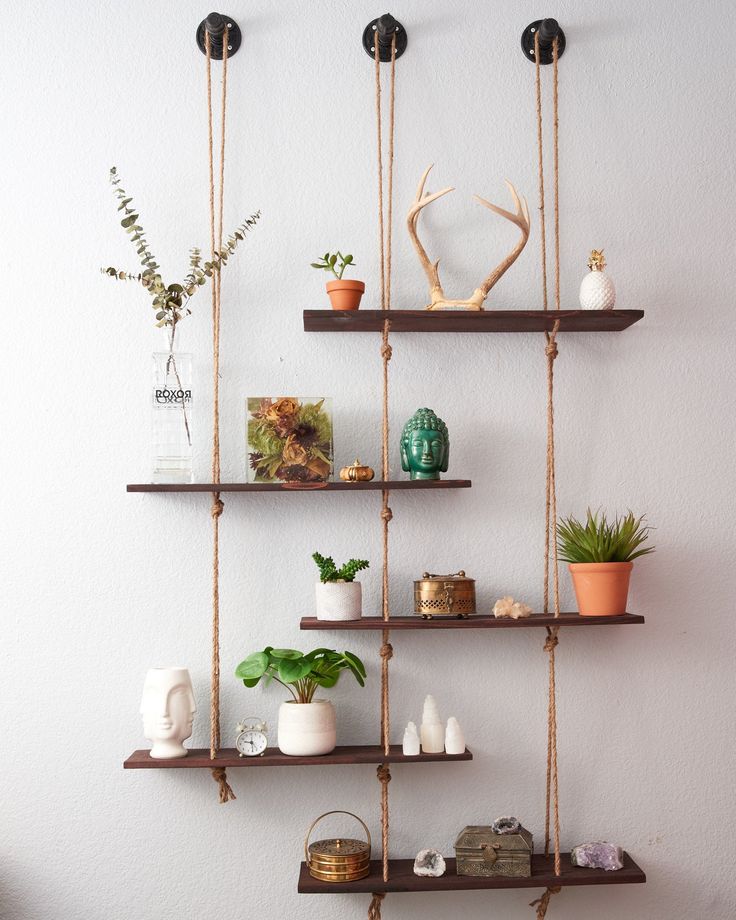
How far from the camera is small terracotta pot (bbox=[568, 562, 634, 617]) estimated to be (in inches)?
77.6

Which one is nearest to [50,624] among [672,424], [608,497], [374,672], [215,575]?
[215,575]

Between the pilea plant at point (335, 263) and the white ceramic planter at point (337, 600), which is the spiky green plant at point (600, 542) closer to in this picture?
the white ceramic planter at point (337, 600)

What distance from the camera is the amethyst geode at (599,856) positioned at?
1994 mm

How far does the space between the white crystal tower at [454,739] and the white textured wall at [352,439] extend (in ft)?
0.36

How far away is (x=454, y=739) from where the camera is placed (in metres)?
1.98

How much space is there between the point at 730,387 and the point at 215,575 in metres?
1.22

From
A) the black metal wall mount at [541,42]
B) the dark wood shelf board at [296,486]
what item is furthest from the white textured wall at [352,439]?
the dark wood shelf board at [296,486]

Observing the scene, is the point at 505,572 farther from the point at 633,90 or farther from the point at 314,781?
the point at 633,90

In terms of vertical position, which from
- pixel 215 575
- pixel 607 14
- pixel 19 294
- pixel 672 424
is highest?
pixel 607 14

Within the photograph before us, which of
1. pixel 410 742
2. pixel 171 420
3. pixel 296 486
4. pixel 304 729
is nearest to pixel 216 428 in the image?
pixel 171 420

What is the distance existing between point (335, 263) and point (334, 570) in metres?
0.66

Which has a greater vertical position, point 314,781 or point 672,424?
point 672,424

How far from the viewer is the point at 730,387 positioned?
218 cm

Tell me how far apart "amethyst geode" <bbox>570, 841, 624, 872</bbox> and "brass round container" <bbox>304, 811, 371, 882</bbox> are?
0.44m
